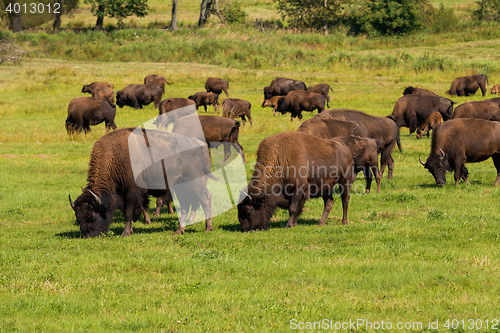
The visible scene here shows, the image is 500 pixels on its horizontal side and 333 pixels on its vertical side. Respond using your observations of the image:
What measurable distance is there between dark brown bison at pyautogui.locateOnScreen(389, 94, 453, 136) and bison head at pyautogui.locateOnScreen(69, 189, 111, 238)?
1667 centimetres

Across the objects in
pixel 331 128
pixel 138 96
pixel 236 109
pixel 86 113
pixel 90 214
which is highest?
pixel 331 128

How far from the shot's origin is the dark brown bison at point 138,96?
34750 mm

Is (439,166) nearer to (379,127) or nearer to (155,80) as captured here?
(379,127)

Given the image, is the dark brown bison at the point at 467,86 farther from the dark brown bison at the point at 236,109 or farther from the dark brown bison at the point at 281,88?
the dark brown bison at the point at 236,109

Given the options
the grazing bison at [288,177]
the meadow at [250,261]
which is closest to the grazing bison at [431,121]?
the meadow at [250,261]

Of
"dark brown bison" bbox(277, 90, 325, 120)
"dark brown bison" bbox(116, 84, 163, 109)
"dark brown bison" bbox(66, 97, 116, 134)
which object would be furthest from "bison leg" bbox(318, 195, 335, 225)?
"dark brown bison" bbox(116, 84, 163, 109)

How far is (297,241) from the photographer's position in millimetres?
9984

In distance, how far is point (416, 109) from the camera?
24.3 meters

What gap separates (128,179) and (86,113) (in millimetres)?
15971

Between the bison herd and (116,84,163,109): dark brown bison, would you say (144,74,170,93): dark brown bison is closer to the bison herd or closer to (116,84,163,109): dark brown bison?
(116,84,163,109): dark brown bison

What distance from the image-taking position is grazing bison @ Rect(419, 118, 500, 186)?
50.0 ft

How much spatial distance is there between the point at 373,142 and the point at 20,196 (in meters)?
10.0

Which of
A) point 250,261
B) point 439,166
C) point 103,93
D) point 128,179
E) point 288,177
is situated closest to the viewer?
point 250,261

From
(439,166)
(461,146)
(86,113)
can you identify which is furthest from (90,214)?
(86,113)
